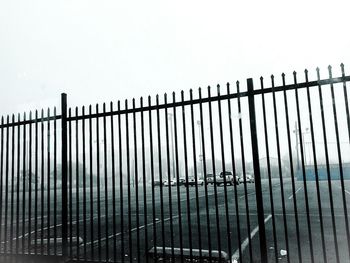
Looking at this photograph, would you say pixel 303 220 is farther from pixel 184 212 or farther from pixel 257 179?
pixel 257 179

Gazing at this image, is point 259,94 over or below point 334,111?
over

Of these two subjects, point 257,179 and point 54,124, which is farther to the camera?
point 54,124

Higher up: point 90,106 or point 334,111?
point 90,106

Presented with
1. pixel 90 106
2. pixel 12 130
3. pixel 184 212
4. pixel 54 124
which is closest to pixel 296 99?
pixel 90 106

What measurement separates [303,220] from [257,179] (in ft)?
27.6

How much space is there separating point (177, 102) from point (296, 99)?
5.80 feet

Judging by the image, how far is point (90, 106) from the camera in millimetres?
6066

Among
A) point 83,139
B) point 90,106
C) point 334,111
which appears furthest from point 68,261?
point 334,111

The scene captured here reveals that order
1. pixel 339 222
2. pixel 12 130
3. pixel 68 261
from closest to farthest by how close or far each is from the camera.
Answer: pixel 68 261, pixel 12 130, pixel 339 222

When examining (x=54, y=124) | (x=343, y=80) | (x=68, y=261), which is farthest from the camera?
(x=54, y=124)

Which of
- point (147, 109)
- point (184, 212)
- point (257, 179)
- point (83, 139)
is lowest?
point (184, 212)

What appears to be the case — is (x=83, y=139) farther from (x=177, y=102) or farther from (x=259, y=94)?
(x=259, y=94)

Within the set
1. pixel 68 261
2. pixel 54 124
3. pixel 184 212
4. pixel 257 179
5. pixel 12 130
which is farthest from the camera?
pixel 184 212

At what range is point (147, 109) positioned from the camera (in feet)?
18.2
